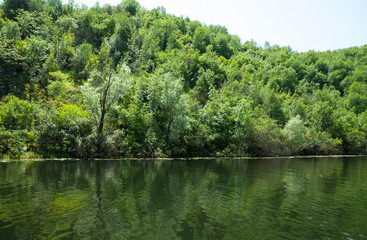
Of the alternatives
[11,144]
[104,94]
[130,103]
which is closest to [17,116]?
[11,144]

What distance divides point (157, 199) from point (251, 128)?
47102 millimetres

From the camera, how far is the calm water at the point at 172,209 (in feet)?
36.3

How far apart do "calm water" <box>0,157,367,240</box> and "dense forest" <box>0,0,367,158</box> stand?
827 inches

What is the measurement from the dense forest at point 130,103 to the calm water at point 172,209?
20998 mm

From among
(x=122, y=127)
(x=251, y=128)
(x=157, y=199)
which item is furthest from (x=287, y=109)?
(x=157, y=199)

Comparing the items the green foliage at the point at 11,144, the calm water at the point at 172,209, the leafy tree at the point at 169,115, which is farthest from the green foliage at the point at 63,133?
the calm water at the point at 172,209

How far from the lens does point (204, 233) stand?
11070mm

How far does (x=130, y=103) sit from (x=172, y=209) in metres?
42.3

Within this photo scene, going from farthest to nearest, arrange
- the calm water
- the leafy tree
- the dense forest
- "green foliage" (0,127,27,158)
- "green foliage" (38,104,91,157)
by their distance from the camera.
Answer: the leafy tree
the dense forest
"green foliage" (38,104,91,157)
"green foliage" (0,127,27,158)
the calm water

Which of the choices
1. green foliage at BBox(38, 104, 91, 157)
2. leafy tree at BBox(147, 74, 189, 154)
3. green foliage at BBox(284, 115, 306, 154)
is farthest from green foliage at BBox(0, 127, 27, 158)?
green foliage at BBox(284, 115, 306, 154)

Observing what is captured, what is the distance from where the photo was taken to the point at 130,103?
178 ft

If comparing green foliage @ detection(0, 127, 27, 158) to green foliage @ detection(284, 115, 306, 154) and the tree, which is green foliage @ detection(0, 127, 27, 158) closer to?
the tree

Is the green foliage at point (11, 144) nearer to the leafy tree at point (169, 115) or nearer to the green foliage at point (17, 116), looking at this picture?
the green foliage at point (17, 116)

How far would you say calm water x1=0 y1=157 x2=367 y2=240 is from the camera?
11.1 m
